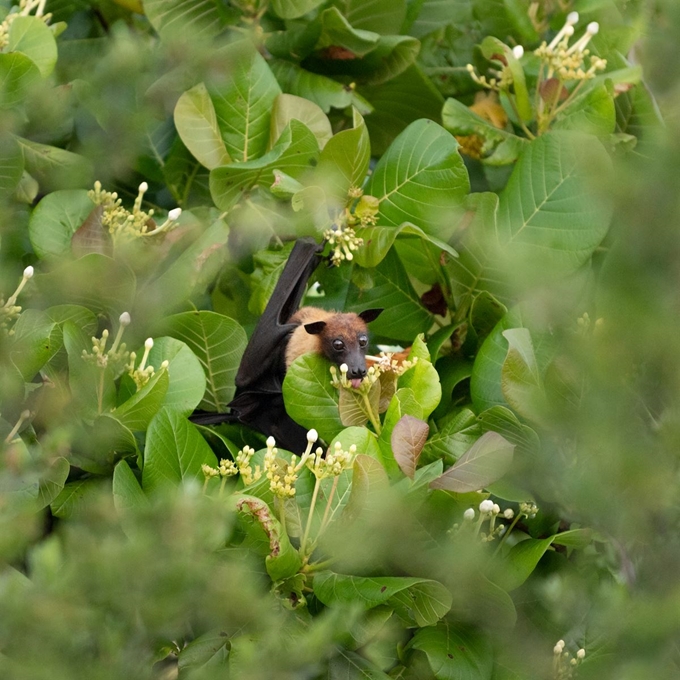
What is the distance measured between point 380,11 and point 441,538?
92.7 inches

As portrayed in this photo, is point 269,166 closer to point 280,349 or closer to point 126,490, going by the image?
point 280,349

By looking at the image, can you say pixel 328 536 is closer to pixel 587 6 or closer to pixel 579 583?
pixel 579 583

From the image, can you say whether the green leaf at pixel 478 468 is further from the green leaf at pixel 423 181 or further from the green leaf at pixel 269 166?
the green leaf at pixel 269 166

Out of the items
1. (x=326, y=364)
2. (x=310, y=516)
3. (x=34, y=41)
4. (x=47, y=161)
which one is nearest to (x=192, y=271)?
(x=326, y=364)

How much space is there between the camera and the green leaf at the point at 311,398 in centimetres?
299

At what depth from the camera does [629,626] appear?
1501 mm

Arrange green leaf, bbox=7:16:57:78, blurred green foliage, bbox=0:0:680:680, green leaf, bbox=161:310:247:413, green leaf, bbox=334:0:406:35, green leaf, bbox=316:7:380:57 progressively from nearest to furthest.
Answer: blurred green foliage, bbox=0:0:680:680
green leaf, bbox=161:310:247:413
green leaf, bbox=7:16:57:78
green leaf, bbox=316:7:380:57
green leaf, bbox=334:0:406:35

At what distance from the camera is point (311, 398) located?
3006 mm

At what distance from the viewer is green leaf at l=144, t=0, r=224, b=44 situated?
4.02m

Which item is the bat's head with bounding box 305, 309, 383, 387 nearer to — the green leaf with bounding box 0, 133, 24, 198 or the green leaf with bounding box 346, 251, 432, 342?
the green leaf with bounding box 346, 251, 432, 342

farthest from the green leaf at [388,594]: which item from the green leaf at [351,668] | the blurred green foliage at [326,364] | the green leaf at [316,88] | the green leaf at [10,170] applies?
the green leaf at [316,88]

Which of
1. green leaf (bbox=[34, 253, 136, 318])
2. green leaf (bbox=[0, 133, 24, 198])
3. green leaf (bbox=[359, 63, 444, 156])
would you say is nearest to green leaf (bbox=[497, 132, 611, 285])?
green leaf (bbox=[359, 63, 444, 156])

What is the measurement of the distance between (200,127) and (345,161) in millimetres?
629

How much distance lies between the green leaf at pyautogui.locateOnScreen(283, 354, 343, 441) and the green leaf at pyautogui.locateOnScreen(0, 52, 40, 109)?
1.26 m
